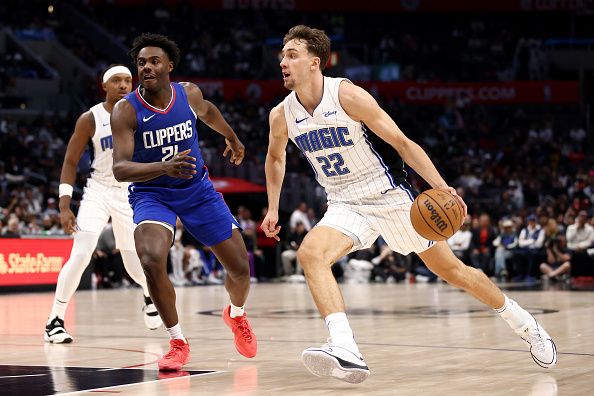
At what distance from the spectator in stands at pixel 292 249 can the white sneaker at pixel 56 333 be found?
40.0ft

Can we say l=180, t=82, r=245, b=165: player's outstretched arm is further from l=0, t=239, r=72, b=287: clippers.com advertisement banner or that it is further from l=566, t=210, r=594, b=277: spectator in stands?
l=566, t=210, r=594, b=277: spectator in stands

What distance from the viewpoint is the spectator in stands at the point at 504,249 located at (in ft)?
65.3

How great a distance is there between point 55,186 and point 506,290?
1001 centimetres

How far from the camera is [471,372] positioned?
647 cm

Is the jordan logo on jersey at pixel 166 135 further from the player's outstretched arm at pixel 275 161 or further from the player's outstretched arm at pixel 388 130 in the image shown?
the player's outstretched arm at pixel 388 130

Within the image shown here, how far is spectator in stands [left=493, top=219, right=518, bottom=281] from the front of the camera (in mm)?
19906

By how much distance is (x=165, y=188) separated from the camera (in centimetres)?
693

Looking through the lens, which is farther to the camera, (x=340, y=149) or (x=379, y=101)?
(x=379, y=101)

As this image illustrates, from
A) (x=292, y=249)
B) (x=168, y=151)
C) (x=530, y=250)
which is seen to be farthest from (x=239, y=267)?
(x=292, y=249)

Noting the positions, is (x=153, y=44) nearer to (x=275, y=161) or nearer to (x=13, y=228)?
(x=275, y=161)

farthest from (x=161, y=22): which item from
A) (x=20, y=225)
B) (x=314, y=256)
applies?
Result: (x=314, y=256)

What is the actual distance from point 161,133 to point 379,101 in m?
20.6

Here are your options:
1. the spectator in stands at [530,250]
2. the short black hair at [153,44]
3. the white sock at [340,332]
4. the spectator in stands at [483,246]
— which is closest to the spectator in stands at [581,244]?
the spectator in stands at [530,250]

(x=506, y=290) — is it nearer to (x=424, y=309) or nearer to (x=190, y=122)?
(x=424, y=309)
